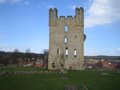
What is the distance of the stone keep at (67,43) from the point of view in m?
48.8

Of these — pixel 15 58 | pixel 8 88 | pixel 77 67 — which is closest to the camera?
pixel 8 88

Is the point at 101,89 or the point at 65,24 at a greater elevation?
the point at 65,24

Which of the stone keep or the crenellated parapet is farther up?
the crenellated parapet

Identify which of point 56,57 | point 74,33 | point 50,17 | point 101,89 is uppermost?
point 50,17

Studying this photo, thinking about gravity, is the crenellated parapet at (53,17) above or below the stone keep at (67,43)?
above

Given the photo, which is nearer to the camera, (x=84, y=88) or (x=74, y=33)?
(x=84, y=88)

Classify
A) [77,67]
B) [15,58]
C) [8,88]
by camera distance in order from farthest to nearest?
1. [15,58]
2. [77,67]
3. [8,88]

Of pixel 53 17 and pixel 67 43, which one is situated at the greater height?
pixel 53 17

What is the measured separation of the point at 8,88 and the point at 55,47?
26.5 meters

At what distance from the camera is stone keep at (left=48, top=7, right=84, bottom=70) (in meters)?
48.8

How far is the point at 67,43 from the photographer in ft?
162

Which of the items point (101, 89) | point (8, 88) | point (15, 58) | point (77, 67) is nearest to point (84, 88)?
point (101, 89)

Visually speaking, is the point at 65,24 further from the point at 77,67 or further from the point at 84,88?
the point at 84,88

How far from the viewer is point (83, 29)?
4944 cm
